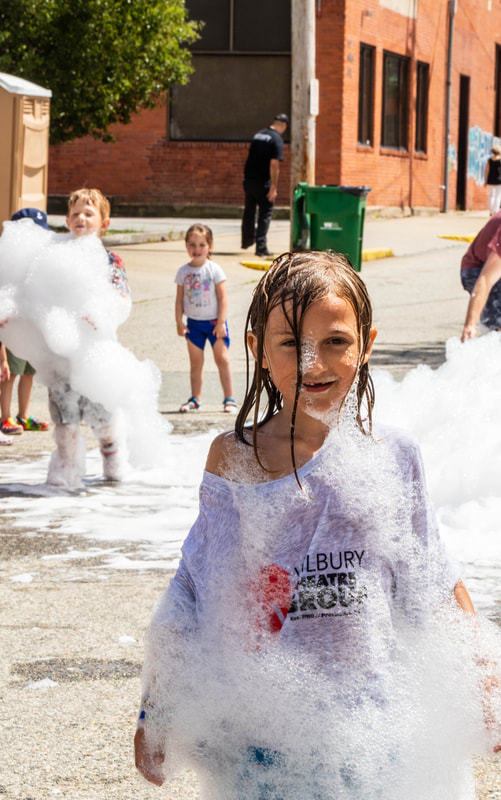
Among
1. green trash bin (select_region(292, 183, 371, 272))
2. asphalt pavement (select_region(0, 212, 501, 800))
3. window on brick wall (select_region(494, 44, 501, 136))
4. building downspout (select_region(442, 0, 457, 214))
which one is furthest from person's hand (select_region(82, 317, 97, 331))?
window on brick wall (select_region(494, 44, 501, 136))

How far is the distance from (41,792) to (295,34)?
1545 cm

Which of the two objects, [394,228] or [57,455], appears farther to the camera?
[394,228]

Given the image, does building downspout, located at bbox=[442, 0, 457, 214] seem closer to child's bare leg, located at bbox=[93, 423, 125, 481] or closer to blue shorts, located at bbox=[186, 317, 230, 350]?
blue shorts, located at bbox=[186, 317, 230, 350]

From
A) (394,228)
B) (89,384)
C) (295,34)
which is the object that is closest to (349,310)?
(89,384)

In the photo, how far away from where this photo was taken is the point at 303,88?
17.7 meters

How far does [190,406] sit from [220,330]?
0.61m

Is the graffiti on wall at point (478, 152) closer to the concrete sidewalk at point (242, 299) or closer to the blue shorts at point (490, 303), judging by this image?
the concrete sidewalk at point (242, 299)

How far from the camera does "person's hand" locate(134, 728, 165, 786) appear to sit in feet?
6.48

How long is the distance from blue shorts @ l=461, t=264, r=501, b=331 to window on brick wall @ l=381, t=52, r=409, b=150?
24.3 meters

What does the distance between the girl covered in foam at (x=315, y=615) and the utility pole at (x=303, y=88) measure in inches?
626

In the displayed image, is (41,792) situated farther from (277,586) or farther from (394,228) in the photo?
(394,228)

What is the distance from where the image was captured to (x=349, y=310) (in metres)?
1.97

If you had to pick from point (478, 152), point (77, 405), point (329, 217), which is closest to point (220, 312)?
point (77, 405)

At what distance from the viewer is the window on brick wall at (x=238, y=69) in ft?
91.9
